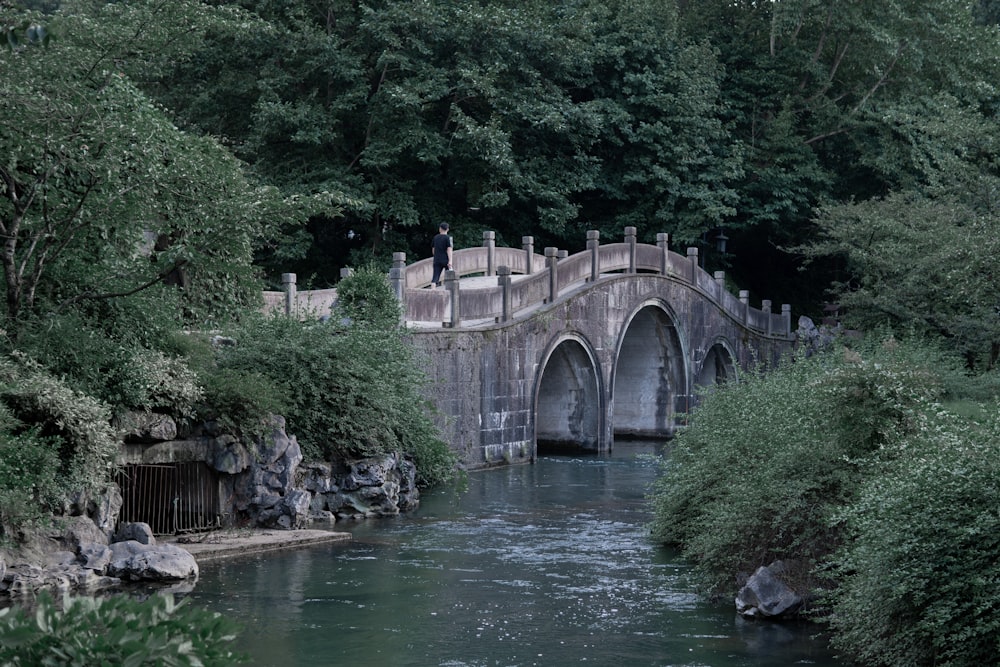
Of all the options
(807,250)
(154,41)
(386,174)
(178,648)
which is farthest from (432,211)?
(178,648)

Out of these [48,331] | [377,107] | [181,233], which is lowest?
[48,331]

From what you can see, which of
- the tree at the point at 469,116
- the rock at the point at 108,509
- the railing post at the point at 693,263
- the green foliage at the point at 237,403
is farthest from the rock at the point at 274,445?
the railing post at the point at 693,263

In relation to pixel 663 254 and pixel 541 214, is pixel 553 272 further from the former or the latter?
pixel 541 214

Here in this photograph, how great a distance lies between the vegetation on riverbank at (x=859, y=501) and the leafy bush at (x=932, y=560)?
1 centimetres

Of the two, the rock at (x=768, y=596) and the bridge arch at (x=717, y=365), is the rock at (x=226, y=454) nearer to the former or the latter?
the rock at (x=768, y=596)

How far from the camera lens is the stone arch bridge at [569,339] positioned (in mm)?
20906

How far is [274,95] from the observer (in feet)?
89.2

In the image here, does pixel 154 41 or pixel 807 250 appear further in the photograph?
pixel 807 250

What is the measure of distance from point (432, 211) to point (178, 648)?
2522 cm

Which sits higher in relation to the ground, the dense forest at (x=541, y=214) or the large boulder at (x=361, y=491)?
the dense forest at (x=541, y=214)

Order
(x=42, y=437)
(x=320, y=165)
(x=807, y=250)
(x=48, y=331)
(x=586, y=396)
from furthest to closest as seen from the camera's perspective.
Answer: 1. (x=807, y=250)
2. (x=320, y=165)
3. (x=586, y=396)
4. (x=48, y=331)
5. (x=42, y=437)

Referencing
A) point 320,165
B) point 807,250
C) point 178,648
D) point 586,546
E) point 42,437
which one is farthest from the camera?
point 807,250

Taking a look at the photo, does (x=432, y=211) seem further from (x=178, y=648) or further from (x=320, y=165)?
(x=178, y=648)

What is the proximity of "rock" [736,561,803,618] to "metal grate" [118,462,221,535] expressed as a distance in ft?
19.8
